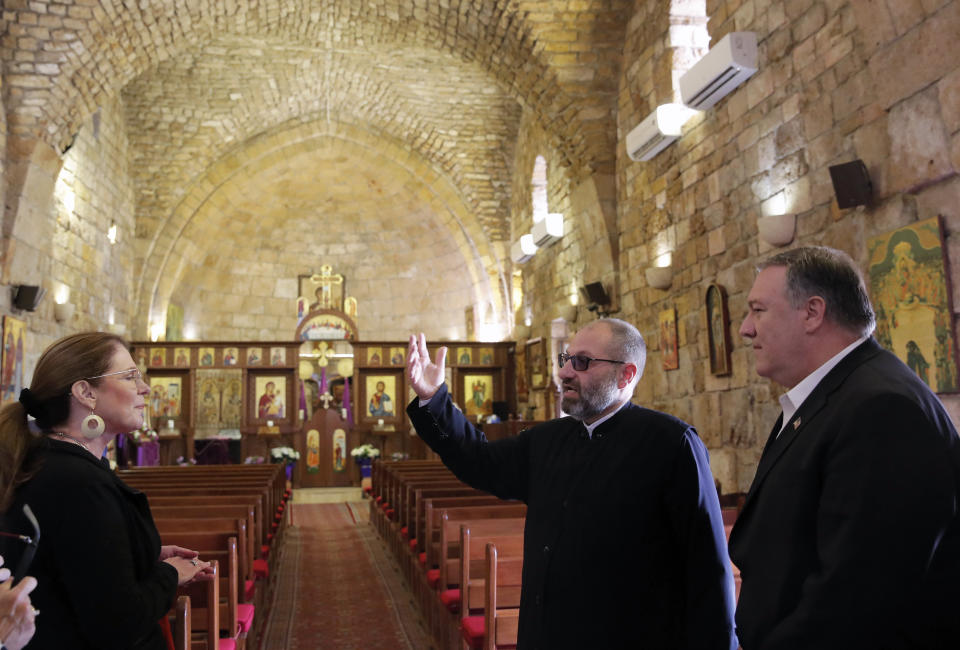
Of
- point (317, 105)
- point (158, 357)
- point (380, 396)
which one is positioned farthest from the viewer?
point (317, 105)

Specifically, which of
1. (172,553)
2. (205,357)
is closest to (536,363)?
(205,357)

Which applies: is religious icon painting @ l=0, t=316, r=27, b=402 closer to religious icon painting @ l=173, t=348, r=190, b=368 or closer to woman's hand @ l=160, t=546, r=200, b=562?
religious icon painting @ l=173, t=348, r=190, b=368

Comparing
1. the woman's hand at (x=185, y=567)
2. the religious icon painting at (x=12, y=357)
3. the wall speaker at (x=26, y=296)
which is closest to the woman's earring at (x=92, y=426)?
the woman's hand at (x=185, y=567)

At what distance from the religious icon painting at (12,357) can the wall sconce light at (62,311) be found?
107cm

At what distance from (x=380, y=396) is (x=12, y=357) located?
272 inches

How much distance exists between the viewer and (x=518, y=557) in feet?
11.5

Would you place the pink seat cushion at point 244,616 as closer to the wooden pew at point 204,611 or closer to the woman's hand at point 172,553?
the wooden pew at point 204,611

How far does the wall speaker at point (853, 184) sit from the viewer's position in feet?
15.1

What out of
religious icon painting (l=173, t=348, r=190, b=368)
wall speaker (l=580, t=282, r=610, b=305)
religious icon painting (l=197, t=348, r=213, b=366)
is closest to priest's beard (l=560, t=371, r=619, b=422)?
wall speaker (l=580, t=282, r=610, b=305)

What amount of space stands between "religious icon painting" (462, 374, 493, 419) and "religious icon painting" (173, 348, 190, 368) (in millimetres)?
5281

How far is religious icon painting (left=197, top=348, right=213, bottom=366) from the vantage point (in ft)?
45.6

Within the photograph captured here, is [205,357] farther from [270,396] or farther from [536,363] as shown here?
[536,363]

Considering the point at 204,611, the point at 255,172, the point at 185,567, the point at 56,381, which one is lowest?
the point at 204,611

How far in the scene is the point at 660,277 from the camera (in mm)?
7957
